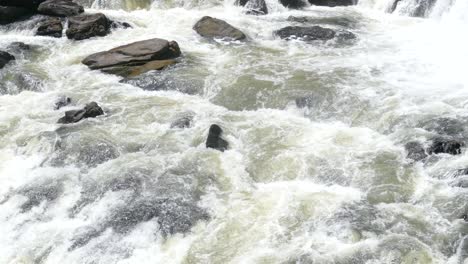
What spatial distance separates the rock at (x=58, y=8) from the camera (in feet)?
46.5

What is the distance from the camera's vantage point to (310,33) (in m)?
12.9

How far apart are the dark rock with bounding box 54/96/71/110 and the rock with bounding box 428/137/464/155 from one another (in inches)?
253

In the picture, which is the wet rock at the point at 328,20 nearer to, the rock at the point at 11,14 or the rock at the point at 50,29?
the rock at the point at 50,29

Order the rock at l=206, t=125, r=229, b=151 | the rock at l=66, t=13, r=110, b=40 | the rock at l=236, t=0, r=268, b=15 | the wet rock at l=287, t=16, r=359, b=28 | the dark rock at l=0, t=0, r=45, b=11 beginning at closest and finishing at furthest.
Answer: the rock at l=206, t=125, r=229, b=151, the rock at l=66, t=13, r=110, b=40, the wet rock at l=287, t=16, r=359, b=28, the dark rock at l=0, t=0, r=45, b=11, the rock at l=236, t=0, r=268, b=15

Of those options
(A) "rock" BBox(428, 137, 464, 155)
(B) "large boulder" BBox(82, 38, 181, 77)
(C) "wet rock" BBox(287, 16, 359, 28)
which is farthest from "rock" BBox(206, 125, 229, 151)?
(C) "wet rock" BBox(287, 16, 359, 28)

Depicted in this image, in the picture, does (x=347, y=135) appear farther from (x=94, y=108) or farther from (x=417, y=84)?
(x=94, y=108)

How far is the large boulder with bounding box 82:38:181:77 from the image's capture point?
11.2 metres

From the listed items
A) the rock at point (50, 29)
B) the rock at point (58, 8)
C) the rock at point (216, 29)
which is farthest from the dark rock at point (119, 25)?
the rock at point (216, 29)

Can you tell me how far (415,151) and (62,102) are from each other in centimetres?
631

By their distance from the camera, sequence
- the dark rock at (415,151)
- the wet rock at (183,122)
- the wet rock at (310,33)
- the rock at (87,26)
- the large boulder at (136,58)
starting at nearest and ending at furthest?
the dark rock at (415,151), the wet rock at (183,122), the large boulder at (136,58), the wet rock at (310,33), the rock at (87,26)

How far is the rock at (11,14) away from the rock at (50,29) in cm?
103

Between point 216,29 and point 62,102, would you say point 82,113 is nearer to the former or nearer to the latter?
point 62,102

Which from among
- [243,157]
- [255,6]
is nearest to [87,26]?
[255,6]

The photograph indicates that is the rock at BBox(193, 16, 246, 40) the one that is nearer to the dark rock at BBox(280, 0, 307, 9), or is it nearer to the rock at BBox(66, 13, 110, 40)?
the rock at BBox(66, 13, 110, 40)
